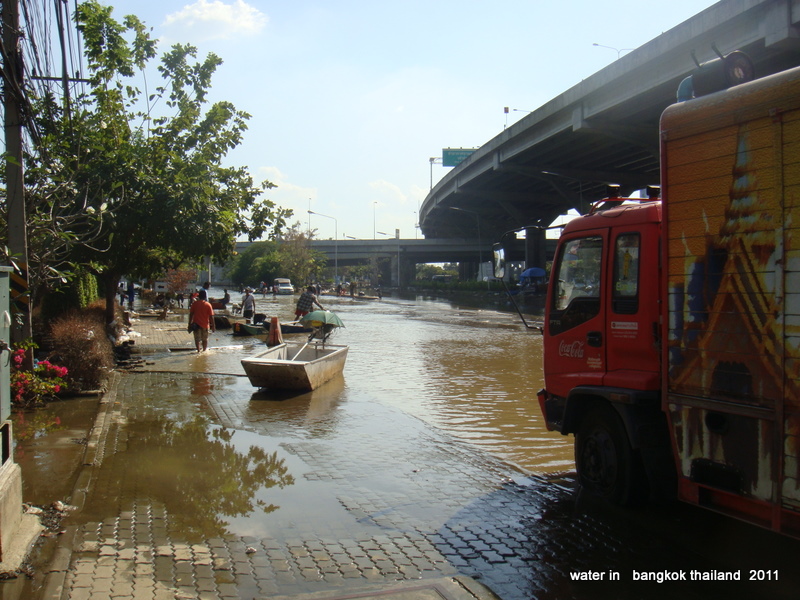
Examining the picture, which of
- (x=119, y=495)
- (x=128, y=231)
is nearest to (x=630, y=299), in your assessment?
(x=119, y=495)

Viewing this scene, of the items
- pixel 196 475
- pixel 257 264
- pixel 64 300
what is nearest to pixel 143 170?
pixel 64 300

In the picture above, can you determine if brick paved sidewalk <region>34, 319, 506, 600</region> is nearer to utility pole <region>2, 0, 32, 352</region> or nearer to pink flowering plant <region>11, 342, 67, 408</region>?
pink flowering plant <region>11, 342, 67, 408</region>

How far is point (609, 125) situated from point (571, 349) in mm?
26402

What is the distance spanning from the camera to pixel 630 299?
6.10 m

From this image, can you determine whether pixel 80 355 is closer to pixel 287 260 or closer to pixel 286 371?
pixel 286 371

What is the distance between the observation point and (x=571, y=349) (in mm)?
6781

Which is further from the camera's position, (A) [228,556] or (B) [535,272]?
(B) [535,272]

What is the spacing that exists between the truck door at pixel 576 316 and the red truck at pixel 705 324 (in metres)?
0.02

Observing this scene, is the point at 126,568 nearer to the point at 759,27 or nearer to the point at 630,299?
the point at 630,299

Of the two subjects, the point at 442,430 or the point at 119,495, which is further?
the point at 442,430

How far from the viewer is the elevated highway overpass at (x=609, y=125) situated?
2039 cm

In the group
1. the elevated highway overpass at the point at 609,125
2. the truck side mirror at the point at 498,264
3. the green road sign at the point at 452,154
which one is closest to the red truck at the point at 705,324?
the truck side mirror at the point at 498,264

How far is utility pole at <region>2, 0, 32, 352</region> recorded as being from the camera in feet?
27.5

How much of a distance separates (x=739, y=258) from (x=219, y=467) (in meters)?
5.30
